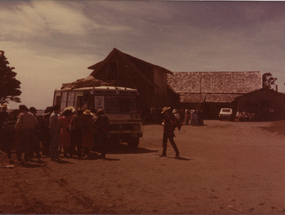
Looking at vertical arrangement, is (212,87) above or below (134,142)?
above

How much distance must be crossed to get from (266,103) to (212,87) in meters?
10.3

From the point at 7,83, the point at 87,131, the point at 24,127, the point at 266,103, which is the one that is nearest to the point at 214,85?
the point at 266,103

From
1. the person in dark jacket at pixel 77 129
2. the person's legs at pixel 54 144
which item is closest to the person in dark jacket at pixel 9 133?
the person's legs at pixel 54 144

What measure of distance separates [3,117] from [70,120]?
7.81ft

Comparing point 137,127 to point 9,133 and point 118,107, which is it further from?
point 9,133

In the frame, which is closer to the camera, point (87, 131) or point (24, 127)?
point (24, 127)

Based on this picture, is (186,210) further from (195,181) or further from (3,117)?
(3,117)

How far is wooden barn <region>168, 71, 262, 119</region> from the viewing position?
168 ft

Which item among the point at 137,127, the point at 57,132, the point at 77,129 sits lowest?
the point at 57,132

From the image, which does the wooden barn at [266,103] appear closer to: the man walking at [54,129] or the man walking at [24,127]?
the man walking at [54,129]

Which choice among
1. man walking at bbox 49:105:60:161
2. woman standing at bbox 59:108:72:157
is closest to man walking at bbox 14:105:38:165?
man walking at bbox 49:105:60:161

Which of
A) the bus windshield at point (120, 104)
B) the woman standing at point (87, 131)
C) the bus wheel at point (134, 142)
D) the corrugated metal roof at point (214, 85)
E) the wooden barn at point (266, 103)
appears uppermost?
the corrugated metal roof at point (214, 85)

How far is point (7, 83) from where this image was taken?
41.8 metres

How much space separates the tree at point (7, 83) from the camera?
41656 millimetres
